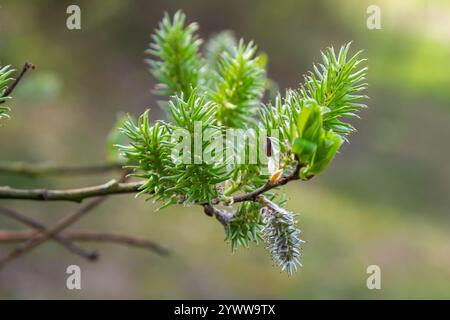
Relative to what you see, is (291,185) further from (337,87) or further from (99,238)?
(337,87)

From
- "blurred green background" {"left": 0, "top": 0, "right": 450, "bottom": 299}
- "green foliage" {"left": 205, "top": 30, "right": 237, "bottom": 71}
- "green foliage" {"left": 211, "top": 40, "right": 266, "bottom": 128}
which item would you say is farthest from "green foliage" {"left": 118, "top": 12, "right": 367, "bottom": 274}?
"blurred green background" {"left": 0, "top": 0, "right": 450, "bottom": 299}

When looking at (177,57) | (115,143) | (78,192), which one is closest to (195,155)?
(78,192)

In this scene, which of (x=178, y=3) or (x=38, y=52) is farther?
(x=178, y=3)

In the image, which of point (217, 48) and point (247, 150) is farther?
point (217, 48)

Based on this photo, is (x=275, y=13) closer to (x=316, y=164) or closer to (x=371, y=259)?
(x=371, y=259)

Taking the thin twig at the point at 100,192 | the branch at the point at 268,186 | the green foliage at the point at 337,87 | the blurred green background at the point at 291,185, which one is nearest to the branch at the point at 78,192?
the thin twig at the point at 100,192

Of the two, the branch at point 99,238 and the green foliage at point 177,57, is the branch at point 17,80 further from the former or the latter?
the branch at point 99,238

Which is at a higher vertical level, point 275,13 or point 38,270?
point 275,13
